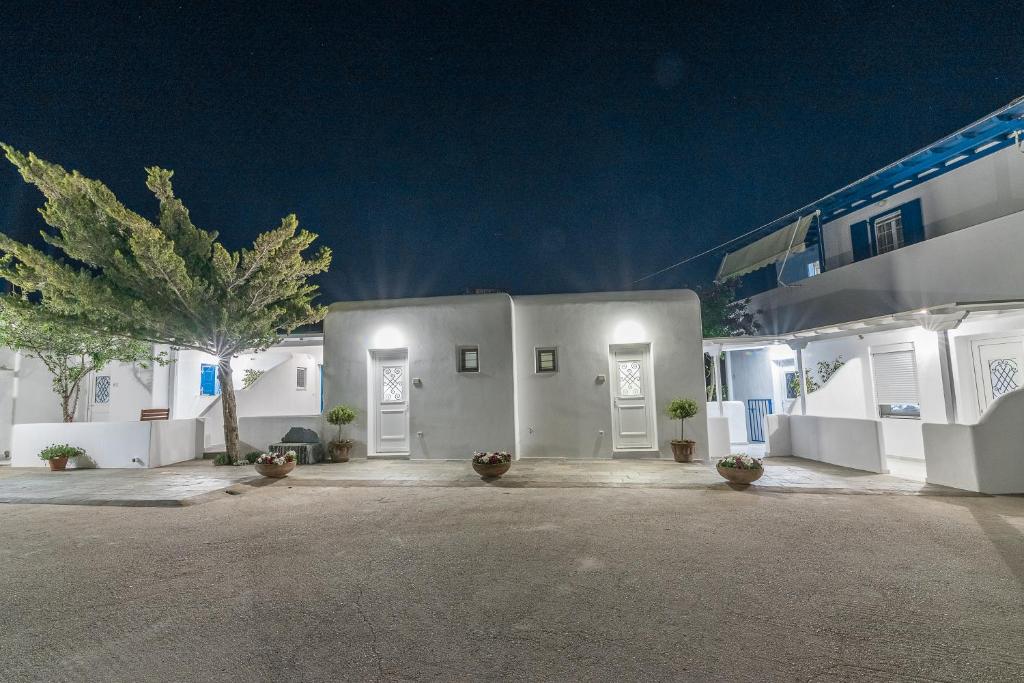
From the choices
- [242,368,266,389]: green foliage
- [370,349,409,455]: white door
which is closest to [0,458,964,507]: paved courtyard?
[370,349,409,455]: white door

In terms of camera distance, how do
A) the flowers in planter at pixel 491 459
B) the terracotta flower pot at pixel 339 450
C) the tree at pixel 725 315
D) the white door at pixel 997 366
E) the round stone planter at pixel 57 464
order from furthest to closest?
the tree at pixel 725 315 < the terracotta flower pot at pixel 339 450 < the round stone planter at pixel 57 464 < the white door at pixel 997 366 < the flowers in planter at pixel 491 459

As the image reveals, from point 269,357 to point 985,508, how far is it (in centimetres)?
1659

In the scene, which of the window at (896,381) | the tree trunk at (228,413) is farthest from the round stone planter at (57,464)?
the window at (896,381)

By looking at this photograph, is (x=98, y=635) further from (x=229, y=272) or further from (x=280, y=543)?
(x=229, y=272)

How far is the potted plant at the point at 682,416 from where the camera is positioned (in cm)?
916

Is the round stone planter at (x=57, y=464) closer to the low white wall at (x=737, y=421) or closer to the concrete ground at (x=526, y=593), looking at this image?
the concrete ground at (x=526, y=593)

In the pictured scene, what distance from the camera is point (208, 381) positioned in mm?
14961

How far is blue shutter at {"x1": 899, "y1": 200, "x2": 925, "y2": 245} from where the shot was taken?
10836mm

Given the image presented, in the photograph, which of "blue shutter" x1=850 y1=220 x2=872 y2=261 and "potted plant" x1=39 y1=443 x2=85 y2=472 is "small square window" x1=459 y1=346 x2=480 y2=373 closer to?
"potted plant" x1=39 y1=443 x2=85 y2=472

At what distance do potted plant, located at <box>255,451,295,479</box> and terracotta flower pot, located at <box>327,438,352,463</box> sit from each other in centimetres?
164

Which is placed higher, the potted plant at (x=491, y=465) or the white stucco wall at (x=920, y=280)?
the white stucco wall at (x=920, y=280)

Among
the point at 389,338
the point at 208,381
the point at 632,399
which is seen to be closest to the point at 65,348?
the point at 208,381

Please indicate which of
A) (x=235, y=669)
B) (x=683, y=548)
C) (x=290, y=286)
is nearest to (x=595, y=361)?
(x=683, y=548)

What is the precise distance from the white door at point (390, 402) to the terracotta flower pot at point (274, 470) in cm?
228
